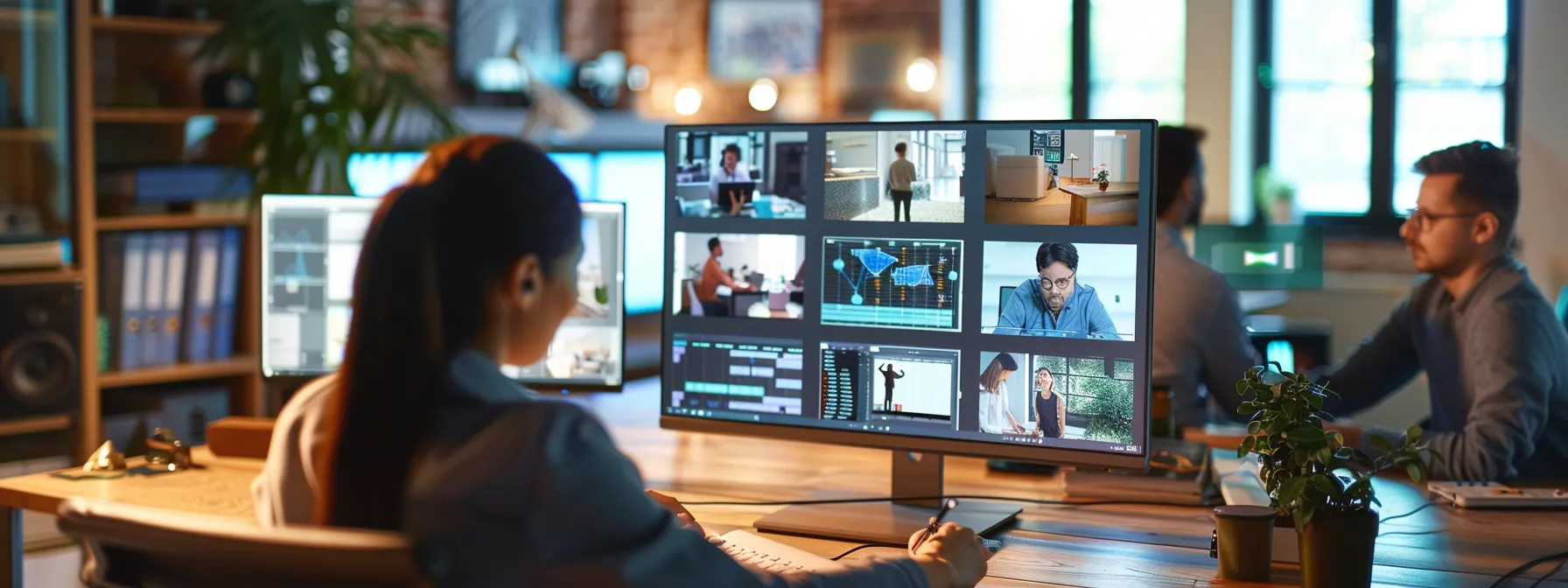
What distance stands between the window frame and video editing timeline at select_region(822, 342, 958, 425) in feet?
Result: 15.2

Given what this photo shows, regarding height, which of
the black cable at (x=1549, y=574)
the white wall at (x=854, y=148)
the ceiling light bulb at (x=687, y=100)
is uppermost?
the ceiling light bulb at (x=687, y=100)

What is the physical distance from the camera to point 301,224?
2195 mm

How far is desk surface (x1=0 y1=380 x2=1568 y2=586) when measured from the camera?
64.9 inches

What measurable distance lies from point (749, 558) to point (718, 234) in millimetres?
489

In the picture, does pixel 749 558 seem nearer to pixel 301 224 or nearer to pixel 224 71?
pixel 301 224

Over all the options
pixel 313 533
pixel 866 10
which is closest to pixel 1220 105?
pixel 866 10

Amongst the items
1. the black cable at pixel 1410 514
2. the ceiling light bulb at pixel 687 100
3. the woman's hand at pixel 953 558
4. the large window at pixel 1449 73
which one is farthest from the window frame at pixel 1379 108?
the woman's hand at pixel 953 558

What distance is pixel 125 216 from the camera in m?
3.99

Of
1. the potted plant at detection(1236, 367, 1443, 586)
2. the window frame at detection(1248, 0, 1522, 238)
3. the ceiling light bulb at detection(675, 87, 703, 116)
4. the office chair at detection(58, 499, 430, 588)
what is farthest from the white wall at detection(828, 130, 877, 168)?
the window frame at detection(1248, 0, 1522, 238)

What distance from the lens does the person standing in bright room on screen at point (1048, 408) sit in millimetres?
1753

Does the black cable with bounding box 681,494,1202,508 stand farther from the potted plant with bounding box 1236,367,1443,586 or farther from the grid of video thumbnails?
the potted plant with bounding box 1236,367,1443,586

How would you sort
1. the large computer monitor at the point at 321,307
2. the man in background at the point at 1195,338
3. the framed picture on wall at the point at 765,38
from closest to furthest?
1. the large computer monitor at the point at 321,307
2. the man in background at the point at 1195,338
3. the framed picture on wall at the point at 765,38

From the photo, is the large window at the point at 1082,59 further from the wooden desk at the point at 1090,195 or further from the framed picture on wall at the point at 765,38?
the wooden desk at the point at 1090,195

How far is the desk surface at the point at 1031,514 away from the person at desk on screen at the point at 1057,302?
264 millimetres
